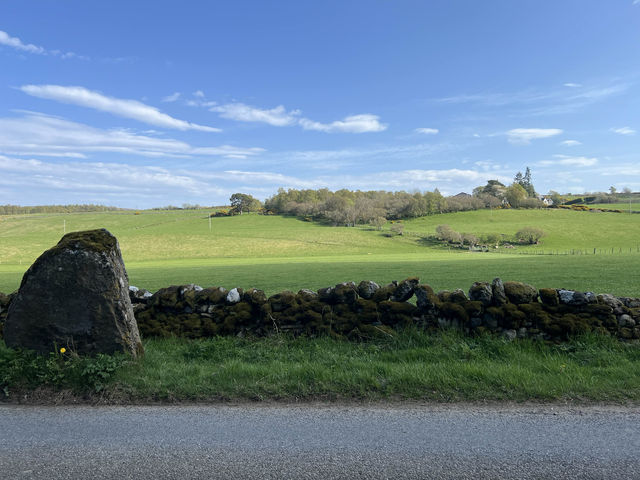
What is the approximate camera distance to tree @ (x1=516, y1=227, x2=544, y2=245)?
83.6 m

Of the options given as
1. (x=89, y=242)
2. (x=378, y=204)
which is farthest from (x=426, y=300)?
(x=378, y=204)

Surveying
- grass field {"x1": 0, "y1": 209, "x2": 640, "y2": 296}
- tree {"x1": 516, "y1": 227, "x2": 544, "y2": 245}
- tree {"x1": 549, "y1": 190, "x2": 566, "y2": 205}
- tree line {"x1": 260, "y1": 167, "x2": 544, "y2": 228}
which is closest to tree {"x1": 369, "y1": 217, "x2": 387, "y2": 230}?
tree line {"x1": 260, "y1": 167, "x2": 544, "y2": 228}

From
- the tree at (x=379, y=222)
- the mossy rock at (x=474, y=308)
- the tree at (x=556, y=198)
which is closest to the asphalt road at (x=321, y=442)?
the mossy rock at (x=474, y=308)

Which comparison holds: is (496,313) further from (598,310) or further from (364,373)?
(364,373)

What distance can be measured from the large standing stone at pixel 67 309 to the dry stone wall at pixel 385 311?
1.73m

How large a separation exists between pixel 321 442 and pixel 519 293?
4.76 meters

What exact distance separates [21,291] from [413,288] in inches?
243

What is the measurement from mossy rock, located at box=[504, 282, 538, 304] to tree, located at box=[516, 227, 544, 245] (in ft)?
280

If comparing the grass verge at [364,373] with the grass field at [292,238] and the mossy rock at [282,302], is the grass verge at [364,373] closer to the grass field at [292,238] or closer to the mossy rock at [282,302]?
the mossy rock at [282,302]

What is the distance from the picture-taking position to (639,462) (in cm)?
321

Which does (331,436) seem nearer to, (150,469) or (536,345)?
(150,469)

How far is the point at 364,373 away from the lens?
17.1 ft

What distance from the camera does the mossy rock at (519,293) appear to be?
692cm

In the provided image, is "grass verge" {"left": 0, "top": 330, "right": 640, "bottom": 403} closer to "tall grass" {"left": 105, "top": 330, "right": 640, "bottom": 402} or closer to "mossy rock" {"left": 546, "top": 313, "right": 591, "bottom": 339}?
"tall grass" {"left": 105, "top": 330, "right": 640, "bottom": 402}
